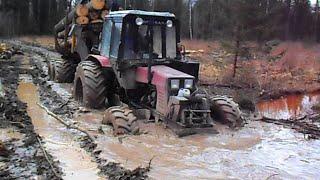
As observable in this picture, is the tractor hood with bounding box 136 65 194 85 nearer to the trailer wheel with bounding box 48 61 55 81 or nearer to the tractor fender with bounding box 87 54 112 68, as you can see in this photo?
the tractor fender with bounding box 87 54 112 68

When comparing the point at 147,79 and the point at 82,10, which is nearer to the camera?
the point at 147,79

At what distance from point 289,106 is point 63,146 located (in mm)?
10108

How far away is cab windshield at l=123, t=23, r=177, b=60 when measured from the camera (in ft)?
38.8

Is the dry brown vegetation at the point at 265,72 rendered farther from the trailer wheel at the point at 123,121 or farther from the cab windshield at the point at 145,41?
the trailer wheel at the point at 123,121

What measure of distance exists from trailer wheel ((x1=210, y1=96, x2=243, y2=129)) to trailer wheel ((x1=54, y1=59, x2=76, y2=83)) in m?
8.08

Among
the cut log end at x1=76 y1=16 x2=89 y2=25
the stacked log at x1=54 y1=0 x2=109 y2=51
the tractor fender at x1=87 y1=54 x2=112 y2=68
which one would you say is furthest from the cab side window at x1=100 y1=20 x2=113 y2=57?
the cut log end at x1=76 y1=16 x2=89 y2=25

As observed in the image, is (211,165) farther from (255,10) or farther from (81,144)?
(255,10)

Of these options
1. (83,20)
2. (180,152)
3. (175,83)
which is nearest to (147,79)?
(175,83)

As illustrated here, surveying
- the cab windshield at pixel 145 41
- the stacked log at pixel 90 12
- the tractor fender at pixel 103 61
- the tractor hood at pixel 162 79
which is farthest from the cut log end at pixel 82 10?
the tractor hood at pixel 162 79

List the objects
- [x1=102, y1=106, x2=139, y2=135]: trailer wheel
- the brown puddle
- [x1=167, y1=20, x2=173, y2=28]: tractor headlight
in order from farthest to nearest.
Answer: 1. the brown puddle
2. [x1=167, y1=20, x2=173, y2=28]: tractor headlight
3. [x1=102, y1=106, x2=139, y2=135]: trailer wheel

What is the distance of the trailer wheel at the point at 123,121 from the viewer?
33.1 feet

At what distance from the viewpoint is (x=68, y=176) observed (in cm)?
777

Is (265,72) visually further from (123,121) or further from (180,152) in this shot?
(180,152)

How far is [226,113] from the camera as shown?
11375mm
